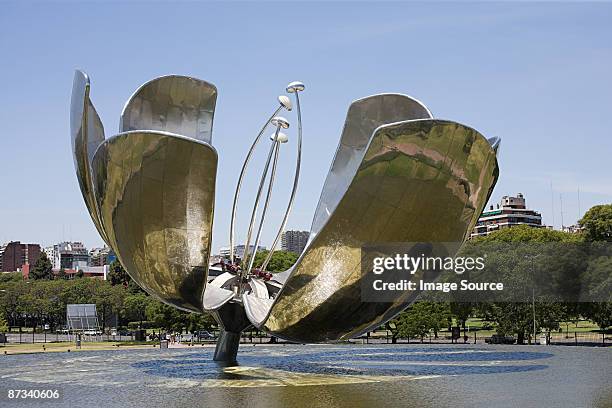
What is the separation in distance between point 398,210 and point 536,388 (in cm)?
465

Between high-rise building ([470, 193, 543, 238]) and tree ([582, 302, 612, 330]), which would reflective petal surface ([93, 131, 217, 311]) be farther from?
high-rise building ([470, 193, 543, 238])

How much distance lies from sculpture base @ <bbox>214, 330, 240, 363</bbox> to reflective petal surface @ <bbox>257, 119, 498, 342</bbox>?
428 cm

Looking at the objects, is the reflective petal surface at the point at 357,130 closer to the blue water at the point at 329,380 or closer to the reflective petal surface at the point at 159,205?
the blue water at the point at 329,380

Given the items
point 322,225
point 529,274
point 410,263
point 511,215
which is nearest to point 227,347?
point 322,225

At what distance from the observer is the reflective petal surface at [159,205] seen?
54.3 ft

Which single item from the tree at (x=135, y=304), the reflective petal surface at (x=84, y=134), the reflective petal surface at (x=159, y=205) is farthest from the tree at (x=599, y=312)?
the tree at (x=135, y=304)

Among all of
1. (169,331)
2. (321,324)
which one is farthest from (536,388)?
(169,331)

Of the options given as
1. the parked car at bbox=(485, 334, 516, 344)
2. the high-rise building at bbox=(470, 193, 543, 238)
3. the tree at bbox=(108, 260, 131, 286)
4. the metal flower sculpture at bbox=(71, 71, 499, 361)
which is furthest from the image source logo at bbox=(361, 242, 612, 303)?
the high-rise building at bbox=(470, 193, 543, 238)

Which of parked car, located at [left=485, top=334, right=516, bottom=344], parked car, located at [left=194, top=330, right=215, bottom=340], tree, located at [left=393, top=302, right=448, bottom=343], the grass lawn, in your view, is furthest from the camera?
parked car, located at [left=194, top=330, right=215, bottom=340]

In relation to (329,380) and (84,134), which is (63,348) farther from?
(329,380)

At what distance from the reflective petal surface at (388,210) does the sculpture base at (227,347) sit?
169 inches

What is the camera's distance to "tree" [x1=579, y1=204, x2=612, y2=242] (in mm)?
47938

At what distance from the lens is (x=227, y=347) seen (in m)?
23.8

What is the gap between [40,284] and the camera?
75.1 meters
